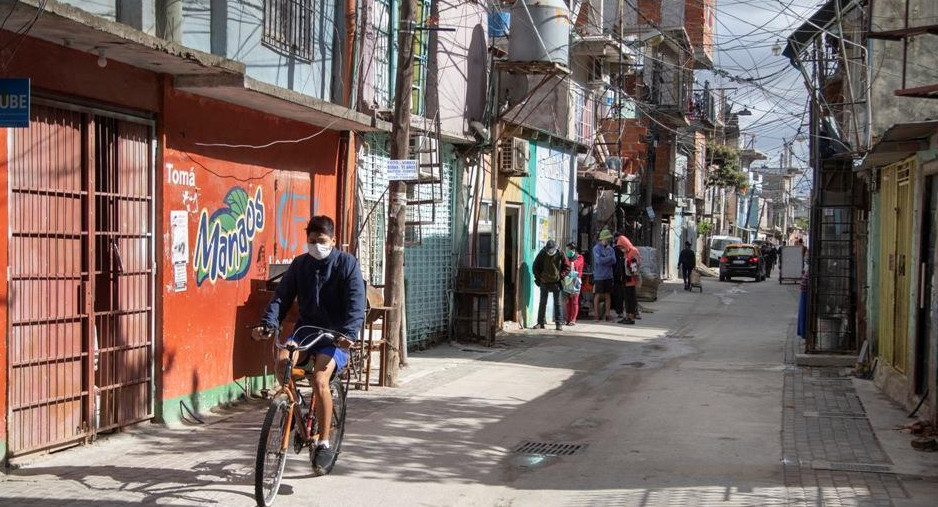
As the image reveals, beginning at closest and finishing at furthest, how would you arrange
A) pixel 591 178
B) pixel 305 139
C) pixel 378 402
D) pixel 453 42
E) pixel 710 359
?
1. pixel 378 402
2. pixel 305 139
3. pixel 710 359
4. pixel 453 42
5. pixel 591 178

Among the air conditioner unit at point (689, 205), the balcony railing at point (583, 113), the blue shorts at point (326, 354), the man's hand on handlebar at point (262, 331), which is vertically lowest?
the blue shorts at point (326, 354)

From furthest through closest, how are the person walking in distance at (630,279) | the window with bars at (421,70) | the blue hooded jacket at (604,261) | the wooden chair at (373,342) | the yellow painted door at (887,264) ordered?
1. the blue hooded jacket at (604,261)
2. the person walking in distance at (630,279)
3. the window with bars at (421,70)
4. the yellow painted door at (887,264)
5. the wooden chair at (373,342)

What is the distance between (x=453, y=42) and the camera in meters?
16.9

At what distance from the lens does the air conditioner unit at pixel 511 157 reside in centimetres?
1858

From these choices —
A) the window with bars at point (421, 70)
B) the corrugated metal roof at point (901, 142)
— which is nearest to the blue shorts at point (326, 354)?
the corrugated metal roof at point (901, 142)

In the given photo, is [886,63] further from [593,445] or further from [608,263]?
[608,263]

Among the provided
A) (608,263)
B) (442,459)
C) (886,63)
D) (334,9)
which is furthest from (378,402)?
(608,263)

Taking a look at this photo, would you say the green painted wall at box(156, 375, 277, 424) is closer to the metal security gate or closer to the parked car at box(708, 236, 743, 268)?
the metal security gate

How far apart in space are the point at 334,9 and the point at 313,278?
6.65 metres

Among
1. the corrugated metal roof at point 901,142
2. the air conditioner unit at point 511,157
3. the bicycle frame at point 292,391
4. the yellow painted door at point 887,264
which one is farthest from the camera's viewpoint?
the air conditioner unit at point 511,157

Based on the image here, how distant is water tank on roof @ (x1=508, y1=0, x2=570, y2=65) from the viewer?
688 inches

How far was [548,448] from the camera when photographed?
876cm

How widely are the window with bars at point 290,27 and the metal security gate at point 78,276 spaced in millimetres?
2850

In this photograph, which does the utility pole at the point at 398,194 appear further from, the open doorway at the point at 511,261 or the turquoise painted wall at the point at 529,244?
the turquoise painted wall at the point at 529,244
